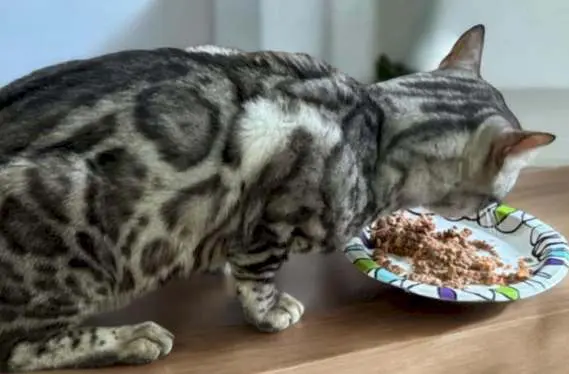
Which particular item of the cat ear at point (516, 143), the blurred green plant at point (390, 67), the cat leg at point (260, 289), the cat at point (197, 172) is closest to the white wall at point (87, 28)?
the blurred green plant at point (390, 67)

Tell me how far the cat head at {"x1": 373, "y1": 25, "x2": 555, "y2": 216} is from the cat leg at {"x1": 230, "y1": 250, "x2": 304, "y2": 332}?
18cm

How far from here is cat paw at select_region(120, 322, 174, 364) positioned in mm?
1153

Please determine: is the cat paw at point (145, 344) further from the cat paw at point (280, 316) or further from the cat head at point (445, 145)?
the cat head at point (445, 145)

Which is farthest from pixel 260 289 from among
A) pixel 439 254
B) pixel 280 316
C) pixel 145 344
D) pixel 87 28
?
pixel 87 28

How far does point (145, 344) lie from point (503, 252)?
54 centimetres

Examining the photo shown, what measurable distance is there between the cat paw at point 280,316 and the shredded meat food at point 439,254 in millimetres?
145

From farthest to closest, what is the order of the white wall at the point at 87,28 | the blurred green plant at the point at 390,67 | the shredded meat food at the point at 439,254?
the blurred green plant at the point at 390,67 → the white wall at the point at 87,28 → the shredded meat food at the point at 439,254

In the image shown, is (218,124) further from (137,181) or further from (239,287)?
(239,287)

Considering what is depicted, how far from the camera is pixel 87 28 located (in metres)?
1.59

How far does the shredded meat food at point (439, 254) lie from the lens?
132 centimetres

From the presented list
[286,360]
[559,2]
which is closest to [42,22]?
[286,360]

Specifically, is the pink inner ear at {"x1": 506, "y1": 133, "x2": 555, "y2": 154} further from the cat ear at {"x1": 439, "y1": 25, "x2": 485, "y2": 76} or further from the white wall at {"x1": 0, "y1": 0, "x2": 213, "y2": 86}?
the white wall at {"x1": 0, "y1": 0, "x2": 213, "y2": 86}

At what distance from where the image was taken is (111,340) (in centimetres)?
116

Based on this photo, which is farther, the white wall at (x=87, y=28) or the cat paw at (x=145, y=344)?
the white wall at (x=87, y=28)
